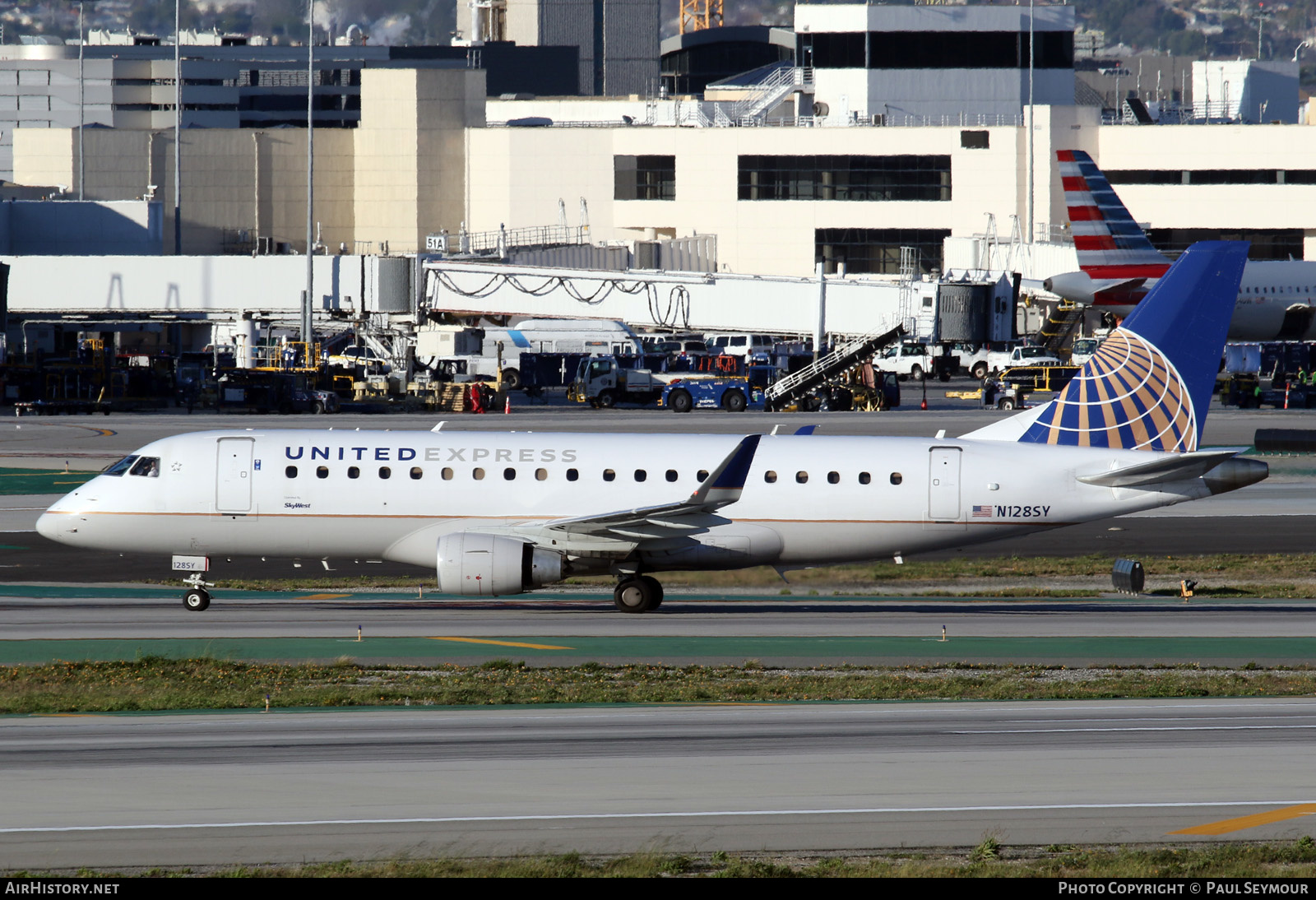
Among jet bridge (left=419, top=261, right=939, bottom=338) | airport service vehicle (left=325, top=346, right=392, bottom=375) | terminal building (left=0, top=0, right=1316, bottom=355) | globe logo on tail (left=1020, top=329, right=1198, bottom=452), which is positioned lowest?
globe logo on tail (left=1020, top=329, right=1198, bottom=452)

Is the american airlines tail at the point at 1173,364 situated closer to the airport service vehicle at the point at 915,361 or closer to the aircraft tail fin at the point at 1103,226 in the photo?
the aircraft tail fin at the point at 1103,226

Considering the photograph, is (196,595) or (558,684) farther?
(196,595)

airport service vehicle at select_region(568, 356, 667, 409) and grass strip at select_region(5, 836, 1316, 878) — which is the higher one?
airport service vehicle at select_region(568, 356, 667, 409)

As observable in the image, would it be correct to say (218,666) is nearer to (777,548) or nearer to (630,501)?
(630,501)

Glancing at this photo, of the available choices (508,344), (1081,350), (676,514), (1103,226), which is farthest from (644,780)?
(1081,350)

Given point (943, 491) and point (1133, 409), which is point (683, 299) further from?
point (943, 491)

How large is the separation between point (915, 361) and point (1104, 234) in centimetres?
1722

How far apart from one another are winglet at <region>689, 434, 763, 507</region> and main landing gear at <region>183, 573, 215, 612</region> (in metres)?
10.6

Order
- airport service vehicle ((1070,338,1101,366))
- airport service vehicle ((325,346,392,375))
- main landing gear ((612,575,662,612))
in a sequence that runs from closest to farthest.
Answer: main landing gear ((612,575,662,612))
airport service vehicle ((325,346,392,375))
airport service vehicle ((1070,338,1101,366))

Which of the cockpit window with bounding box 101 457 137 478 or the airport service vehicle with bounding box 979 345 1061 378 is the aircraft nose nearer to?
the cockpit window with bounding box 101 457 137 478

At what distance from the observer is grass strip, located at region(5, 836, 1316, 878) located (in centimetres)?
1445

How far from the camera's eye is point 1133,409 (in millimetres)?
33062

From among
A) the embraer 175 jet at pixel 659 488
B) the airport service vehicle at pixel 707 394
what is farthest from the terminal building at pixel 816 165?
the embraer 175 jet at pixel 659 488

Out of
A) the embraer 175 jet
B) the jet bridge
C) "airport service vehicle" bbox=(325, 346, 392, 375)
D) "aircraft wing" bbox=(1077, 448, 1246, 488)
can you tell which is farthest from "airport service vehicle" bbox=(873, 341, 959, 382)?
"aircraft wing" bbox=(1077, 448, 1246, 488)
